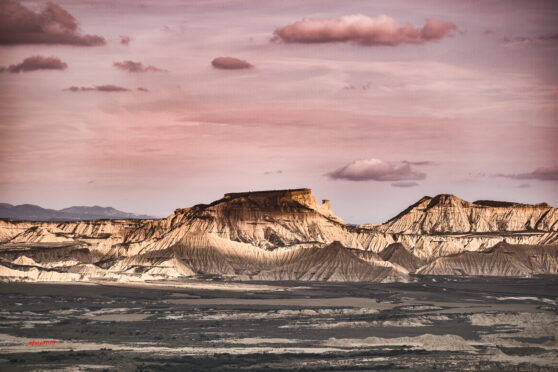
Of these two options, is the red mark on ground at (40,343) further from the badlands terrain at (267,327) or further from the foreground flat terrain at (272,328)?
the foreground flat terrain at (272,328)

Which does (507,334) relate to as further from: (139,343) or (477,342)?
(139,343)

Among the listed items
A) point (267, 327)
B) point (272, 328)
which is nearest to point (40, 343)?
point (272, 328)

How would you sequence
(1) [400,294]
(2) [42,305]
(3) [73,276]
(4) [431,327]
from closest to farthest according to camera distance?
(4) [431,327] → (2) [42,305] → (1) [400,294] → (3) [73,276]

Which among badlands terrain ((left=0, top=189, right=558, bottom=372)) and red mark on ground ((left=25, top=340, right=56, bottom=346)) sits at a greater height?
badlands terrain ((left=0, top=189, right=558, bottom=372))

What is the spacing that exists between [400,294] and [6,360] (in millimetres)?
99933

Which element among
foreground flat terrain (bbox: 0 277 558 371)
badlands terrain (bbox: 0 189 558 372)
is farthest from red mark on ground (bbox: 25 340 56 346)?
foreground flat terrain (bbox: 0 277 558 371)

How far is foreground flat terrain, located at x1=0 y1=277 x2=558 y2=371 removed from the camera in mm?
86375

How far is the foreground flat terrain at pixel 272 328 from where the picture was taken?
283 ft

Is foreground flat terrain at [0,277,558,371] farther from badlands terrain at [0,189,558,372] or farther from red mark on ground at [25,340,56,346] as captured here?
red mark on ground at [25,340,56,346]

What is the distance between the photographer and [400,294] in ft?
575

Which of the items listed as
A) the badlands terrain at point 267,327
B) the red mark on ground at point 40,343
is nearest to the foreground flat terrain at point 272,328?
the badlands terrain at point 267,327

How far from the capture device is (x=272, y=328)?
11344 cm

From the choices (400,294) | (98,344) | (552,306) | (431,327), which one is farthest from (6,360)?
(400,294)

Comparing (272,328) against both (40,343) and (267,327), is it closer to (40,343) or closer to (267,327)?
(267,327)
